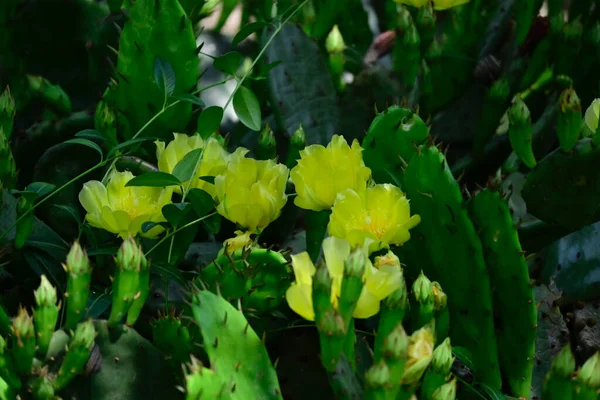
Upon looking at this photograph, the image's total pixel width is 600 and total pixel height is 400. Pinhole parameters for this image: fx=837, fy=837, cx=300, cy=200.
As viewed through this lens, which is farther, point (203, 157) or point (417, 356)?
point (203, 157)

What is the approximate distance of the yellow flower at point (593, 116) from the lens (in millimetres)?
1004

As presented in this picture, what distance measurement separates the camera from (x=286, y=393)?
3.12ft

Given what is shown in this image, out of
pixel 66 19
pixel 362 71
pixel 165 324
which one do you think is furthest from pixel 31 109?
pixel 165 324

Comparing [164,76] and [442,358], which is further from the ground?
[164,76]

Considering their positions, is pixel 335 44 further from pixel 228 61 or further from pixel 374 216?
pixel 374 216

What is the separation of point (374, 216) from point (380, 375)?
8.6 inches

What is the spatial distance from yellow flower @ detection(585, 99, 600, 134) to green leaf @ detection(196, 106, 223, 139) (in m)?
0.45

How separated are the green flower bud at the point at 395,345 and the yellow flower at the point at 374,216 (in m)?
0.16

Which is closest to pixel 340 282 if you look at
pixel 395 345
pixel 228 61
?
pixel 395 345

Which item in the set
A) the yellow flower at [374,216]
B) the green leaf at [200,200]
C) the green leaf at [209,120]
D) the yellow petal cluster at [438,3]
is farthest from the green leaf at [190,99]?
the yellow petal cluster at [438,3]

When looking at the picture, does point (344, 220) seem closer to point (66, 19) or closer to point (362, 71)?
point (362, 71)

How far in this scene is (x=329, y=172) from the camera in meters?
0.88

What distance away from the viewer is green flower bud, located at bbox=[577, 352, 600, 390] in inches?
27.4

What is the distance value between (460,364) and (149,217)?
15.7 inches
